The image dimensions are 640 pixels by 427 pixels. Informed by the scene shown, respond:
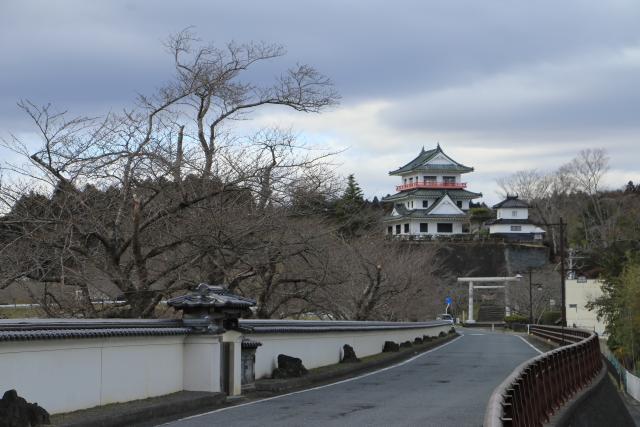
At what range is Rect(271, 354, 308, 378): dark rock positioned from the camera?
1944 centimetres

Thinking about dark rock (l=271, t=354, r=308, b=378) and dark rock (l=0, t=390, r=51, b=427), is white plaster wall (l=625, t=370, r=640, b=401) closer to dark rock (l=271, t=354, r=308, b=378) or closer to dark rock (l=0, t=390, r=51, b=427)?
dark rock (l=271, t=354, r=308, b=378)

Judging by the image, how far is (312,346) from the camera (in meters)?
22.8

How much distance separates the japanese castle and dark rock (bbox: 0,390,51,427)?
9910 cm

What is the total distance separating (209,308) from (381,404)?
374 centimetres

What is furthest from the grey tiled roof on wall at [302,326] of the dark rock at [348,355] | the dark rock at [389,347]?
the dark rock at [389,347]

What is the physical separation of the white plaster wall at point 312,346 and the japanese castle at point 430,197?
260 ft

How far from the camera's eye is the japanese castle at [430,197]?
114500 millimetres

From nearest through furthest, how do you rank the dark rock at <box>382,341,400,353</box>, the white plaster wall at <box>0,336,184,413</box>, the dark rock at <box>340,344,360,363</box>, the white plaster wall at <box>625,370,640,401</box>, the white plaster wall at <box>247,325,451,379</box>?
the white plaster wall at <box>0,336,184,413</box>, the white plaster wall at <box>247,325,451,379</box>, the dark rock at <box>340,344,360,363</box>, the white plaster wall at <box>625,370,640,401</box>, the dark rock at <box>382,341,400,353</box>

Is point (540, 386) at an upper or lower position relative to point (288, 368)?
upper

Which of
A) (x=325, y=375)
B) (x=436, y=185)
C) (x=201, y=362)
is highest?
(x=436, y=185)

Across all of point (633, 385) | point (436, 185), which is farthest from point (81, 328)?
point (436, 185)

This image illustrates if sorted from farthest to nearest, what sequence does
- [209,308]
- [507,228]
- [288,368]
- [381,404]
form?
1. [507,228]
2. [288,368]
3. [209,308]
4. [381,404]

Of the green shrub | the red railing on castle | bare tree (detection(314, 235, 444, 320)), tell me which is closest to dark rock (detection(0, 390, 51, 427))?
bare tree (detection(314, 235, 444, 320))

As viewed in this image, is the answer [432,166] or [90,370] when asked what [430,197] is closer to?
[432,166]
